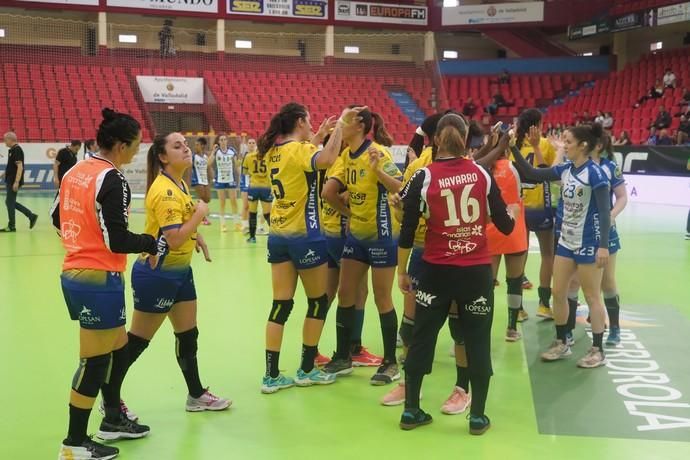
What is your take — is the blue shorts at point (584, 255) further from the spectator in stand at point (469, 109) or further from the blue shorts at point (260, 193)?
the spectator in stand at point (469, 109)

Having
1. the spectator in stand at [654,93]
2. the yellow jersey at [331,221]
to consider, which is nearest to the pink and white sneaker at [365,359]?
the yellow jersey at [331,221]

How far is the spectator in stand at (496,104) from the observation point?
28.2 meters

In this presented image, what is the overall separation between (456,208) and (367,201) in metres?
1.09

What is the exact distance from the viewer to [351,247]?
5.09m

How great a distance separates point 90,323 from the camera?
3.59 meters

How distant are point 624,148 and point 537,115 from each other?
48.5 feet

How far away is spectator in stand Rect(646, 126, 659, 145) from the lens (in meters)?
21.3

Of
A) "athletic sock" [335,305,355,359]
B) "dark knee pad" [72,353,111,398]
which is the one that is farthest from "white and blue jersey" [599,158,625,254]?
"dark knee pad" [72,353,111,398]

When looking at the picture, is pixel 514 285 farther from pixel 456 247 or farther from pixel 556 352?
pixel 456 247

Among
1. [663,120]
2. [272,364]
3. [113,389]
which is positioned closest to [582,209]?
[272,364]

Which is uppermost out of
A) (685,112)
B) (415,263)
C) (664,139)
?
(685,112)

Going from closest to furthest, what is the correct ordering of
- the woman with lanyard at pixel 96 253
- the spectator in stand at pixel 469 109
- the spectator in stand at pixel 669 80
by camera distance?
the woman with lanyard at pixel 96 253
the spectator in stand at pixel 669 80
the spectator in stand at pixel 469 109

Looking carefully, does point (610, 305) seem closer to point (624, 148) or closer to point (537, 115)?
point (537, 115)

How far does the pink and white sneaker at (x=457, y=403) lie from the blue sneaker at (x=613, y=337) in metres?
1.98
